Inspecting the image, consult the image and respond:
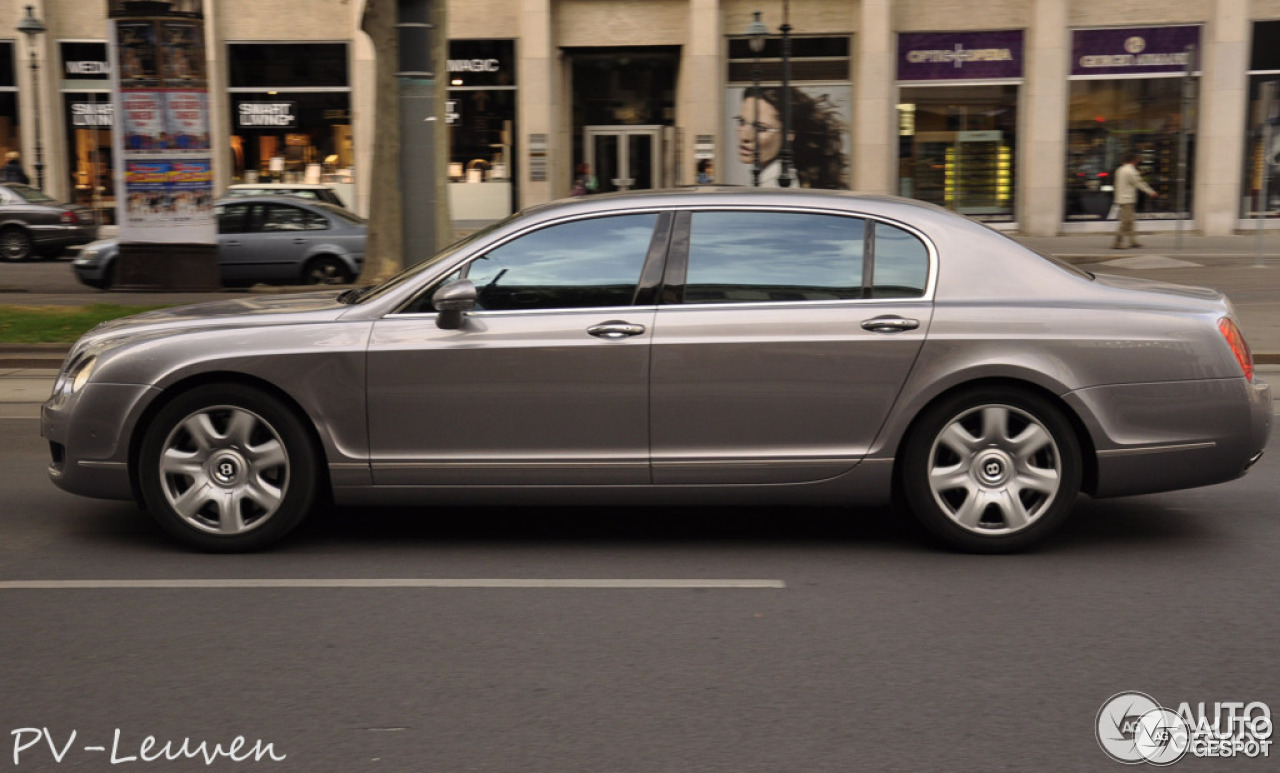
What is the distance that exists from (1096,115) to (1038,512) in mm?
24173

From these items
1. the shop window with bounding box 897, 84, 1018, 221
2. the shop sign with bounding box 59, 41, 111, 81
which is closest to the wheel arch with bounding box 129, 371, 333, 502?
the shop window with bounding box 897, 84, 1018, 221

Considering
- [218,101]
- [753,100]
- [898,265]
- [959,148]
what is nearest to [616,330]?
[898,265]

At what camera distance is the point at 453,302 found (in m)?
5.66

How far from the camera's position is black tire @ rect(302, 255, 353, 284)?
1812 centimetres

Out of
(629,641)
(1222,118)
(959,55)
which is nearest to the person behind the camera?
(629,641)

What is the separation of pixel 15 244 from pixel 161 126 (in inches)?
403

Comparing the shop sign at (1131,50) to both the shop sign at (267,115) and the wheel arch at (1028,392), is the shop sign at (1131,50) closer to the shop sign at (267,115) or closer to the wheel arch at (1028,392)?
the shop sign at (267,115)

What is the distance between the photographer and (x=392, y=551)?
19.5ft

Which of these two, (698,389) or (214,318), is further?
(214,318)

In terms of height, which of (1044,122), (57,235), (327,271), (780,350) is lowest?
(327,271)

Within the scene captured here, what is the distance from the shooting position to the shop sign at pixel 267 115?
96.5ft

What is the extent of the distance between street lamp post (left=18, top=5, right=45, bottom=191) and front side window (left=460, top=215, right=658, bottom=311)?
1000 inches

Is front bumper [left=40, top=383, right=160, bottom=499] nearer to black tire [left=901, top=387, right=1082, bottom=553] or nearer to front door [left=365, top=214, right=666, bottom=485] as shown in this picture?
front door [left=365, top=214, right=666, bottom=485]

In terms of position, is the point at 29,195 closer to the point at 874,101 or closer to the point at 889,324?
the point at 874,101
